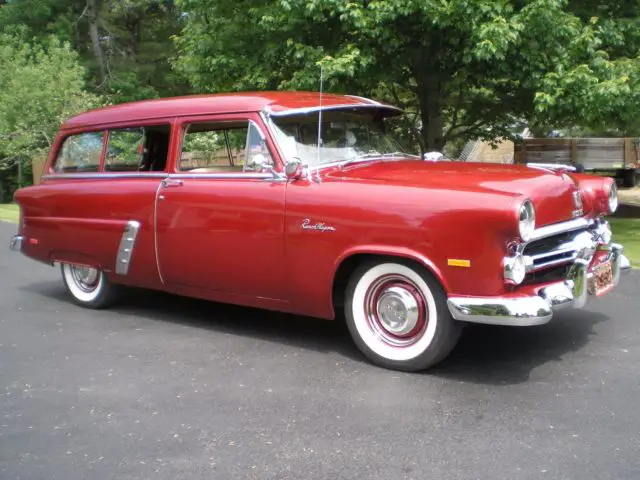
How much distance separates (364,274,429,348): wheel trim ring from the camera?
179 inches

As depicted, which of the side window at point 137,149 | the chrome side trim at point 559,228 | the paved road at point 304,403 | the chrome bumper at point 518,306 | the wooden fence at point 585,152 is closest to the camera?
the paved road at point 304,403

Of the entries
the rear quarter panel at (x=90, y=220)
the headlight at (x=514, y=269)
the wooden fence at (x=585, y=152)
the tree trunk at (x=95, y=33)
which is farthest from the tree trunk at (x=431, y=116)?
the tree trunk at (x=95, y=33)

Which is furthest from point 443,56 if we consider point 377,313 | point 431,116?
point 377,313

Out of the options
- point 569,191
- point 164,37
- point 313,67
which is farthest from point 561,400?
point 164,37

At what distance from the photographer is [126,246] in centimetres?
595

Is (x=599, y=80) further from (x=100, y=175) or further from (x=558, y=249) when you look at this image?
(x=100, y=175)

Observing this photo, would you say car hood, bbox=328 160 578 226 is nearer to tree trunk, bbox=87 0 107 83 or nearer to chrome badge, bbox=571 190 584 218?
chrome badge, bbox=571 190 584 218

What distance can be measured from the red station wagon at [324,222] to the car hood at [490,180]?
2 cm

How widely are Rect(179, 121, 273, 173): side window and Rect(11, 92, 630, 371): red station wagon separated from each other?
2 cm

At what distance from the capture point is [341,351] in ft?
16.9

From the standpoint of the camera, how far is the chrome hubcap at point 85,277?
670 cm

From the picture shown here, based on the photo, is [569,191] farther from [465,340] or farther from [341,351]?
[341,351]

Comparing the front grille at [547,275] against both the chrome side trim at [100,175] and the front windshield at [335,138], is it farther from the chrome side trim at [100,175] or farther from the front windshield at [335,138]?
the chrome side trim at [100,175]

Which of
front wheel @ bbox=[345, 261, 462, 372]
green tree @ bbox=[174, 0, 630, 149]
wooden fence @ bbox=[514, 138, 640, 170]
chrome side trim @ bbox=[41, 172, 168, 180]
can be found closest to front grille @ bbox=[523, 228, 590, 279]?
front wheel @ bbox=[345, 261, 462, 372]
